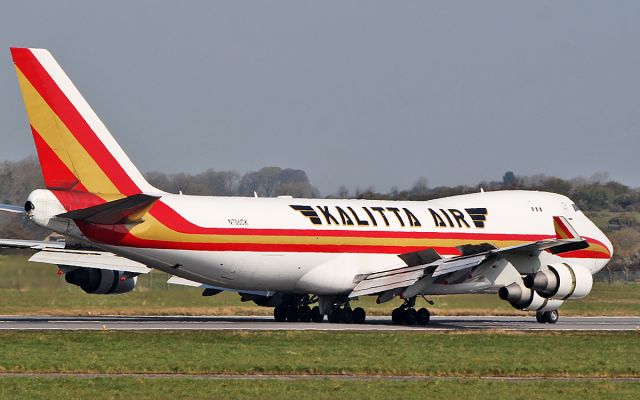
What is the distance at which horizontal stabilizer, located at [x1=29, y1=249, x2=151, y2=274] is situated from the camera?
40.4 m

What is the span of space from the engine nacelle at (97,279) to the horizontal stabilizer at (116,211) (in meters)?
7.35

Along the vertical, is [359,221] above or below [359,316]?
above

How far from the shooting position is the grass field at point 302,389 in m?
19.9

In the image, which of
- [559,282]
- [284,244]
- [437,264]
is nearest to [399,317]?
[437,264]

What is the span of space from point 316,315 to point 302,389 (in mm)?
22142

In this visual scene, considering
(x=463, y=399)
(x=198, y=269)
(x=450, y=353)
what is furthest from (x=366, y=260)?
(x=463, y=399)

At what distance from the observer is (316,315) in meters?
43.1

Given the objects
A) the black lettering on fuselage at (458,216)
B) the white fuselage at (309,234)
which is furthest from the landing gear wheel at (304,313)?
the black lettering on fuselage at (458,216)

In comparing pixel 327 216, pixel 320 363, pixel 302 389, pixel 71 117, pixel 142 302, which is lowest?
pixel 302 389

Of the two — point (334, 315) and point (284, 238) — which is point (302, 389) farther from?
point (334, 315)

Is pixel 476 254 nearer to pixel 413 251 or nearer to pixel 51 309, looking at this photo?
pixel 413 251

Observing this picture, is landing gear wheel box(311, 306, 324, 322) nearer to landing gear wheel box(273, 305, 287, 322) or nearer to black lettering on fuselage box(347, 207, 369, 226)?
Result: landing gear wheel box(273, 305, 287, 322)

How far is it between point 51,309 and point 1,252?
4896 mm

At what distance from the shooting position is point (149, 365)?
24531 millimetres
